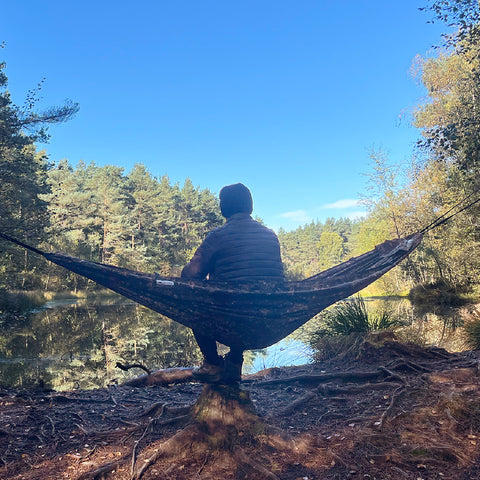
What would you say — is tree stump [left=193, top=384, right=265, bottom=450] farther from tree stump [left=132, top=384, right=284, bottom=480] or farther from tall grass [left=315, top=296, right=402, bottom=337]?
tall grass [left=315, top=296, right=402, bottom=337]

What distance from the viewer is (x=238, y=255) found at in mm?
2498

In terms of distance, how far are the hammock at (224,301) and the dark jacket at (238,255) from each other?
0.10 m

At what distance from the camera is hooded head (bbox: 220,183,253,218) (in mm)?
2645

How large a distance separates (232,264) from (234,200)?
1.60 ft

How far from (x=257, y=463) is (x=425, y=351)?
3.31 meters

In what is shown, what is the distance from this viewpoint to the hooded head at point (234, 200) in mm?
2645

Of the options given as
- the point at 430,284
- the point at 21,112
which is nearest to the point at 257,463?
the point at 21,112

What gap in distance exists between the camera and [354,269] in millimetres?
3311

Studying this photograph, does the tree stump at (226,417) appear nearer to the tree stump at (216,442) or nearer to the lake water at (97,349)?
the tree stump at (216,442)

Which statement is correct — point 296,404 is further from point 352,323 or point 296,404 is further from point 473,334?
point 473,334

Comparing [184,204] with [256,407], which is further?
[184,204]

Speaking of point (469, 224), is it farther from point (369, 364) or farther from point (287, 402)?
point (287, 402)

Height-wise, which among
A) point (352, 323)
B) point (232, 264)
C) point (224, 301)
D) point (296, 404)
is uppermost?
point (232, 264)

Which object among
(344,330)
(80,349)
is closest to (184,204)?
(80,349)
